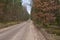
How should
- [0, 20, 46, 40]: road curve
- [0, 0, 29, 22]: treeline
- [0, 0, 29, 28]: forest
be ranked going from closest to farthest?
1. [0, 20, 46, 40]: road curve
2. [0, 0, 29, 28]: forest
3. [0, 0, 29, 22]: treeline

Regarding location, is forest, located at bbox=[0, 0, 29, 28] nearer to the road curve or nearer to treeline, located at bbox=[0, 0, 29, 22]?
treeline, located at bbox=[0, 0, 29, 22]

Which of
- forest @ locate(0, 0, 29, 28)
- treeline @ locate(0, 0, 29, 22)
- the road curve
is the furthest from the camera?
treeline @ locate(0, 0, 29, 22)

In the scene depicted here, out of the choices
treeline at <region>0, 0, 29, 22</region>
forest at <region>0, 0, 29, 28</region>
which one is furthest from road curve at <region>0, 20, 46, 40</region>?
treeline at <region>0, 0, 29, 22</region>

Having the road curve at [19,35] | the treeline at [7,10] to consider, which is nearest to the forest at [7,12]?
the treeline at [7,10]

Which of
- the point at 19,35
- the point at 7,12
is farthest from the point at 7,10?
the point at 19,35

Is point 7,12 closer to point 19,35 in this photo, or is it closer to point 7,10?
point 7,10

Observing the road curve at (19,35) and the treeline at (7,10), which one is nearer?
the road curve at (19,35)

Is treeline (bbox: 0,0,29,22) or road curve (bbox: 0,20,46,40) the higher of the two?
road curve (bbox: 0,20,46,40)

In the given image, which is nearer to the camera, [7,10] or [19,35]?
[19,35]

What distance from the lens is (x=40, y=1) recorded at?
123 feet

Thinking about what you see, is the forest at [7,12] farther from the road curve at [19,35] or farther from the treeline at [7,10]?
the road curve at [19,35]

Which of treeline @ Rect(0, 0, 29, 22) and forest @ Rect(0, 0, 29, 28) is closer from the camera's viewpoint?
forest @ Rect(0, 0, 29, 28)

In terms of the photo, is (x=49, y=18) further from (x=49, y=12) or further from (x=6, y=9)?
(x=6, y=9)

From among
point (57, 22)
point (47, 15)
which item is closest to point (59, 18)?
point (57, 22)
